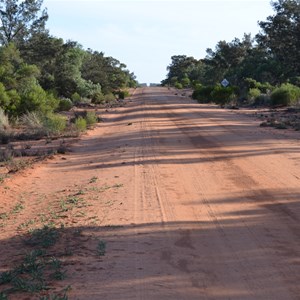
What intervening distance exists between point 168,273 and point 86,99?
4821 centimetres

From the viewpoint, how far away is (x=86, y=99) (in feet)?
176

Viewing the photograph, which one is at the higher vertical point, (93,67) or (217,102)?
(93,67)

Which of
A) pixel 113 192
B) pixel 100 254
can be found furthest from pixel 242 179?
pixel 100 254

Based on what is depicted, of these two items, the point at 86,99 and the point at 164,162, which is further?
the point at 86,99

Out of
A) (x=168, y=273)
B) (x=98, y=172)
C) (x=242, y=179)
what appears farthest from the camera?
(x=98, y=172)

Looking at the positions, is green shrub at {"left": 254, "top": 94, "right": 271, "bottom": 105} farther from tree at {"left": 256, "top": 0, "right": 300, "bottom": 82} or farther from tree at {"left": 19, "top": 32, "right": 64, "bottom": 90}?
tree at {"left": 19, "top": 32, "right": 64, "bottom": 90}

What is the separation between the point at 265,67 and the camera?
210ft

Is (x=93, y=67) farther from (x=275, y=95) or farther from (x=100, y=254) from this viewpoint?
(x=100, y=254)

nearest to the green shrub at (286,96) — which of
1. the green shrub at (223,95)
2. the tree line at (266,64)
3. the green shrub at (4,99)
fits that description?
the tree line at (266,64)

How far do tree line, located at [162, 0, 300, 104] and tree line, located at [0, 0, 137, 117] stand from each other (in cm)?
1318

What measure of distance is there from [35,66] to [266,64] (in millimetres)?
35424

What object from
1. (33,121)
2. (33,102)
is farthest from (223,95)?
(33,121)

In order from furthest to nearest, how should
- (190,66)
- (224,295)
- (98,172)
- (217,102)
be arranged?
(190,66), (217,102), (98,172), (224,295)

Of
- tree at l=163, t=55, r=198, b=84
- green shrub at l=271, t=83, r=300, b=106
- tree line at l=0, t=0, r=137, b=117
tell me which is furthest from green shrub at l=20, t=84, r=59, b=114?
tree at l=163, t=55, r=198, b=84
